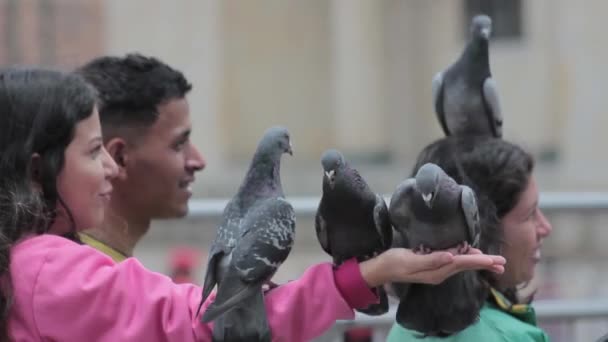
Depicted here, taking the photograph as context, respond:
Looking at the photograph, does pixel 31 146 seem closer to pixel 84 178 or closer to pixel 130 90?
pixel 84 178

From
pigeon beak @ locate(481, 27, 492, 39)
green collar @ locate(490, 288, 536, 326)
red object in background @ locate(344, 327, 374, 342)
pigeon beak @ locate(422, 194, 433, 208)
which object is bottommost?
red object in background @ locate(344, 327, 374, 342)

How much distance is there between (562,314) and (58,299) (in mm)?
2656

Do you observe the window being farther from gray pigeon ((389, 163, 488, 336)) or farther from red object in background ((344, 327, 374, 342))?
gray pigeon ((389, 163, 488, 336))

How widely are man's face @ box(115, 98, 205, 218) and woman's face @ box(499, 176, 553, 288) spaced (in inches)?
35.8

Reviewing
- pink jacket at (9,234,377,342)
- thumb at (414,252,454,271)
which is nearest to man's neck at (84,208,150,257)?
pink jacket at (9,234,377,342)

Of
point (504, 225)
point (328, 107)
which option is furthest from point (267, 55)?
point (504, 225)

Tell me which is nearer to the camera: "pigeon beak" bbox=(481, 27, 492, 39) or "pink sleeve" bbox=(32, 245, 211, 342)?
"pink sleeve" bbox=(32, 245, 211, 342)

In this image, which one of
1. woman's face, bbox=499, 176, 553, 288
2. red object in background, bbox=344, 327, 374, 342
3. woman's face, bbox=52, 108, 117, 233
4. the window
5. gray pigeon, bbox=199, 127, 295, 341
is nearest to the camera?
gray pigeon, bbox=199, 127, 295, 341

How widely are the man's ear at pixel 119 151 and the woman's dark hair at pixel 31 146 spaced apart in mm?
726

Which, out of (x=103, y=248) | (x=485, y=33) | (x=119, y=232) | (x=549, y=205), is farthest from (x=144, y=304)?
(x=549, y=205)

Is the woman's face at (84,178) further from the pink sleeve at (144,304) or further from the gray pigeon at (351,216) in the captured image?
the gray pigeon at (351,216)

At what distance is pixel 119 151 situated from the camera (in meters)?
3.30

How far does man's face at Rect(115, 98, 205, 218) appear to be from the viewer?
3277 mm

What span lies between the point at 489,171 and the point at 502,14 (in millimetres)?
13932
